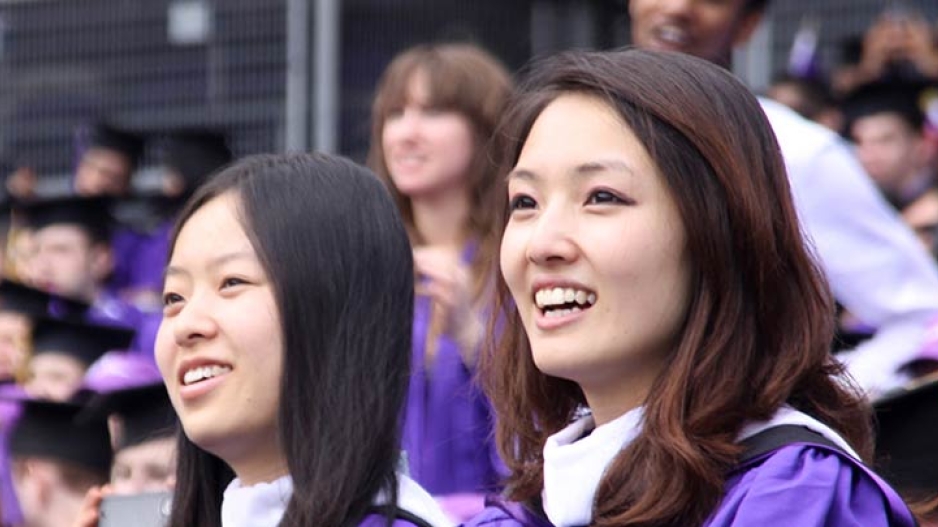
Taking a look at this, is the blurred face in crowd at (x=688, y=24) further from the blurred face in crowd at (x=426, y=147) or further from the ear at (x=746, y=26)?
the blurred face in crowd at (x=426, y=147)

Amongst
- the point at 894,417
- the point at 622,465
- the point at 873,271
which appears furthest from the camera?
the point at 873,271

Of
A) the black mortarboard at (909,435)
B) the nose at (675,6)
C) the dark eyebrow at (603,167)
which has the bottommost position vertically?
the black mortarboard at (909,435)

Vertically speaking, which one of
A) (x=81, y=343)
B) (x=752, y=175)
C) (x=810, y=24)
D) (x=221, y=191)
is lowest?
(x=81, y=343)

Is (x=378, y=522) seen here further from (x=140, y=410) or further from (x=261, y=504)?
(x=140, y=410)

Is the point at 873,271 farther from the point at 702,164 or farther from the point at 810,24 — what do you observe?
the point at 810,24

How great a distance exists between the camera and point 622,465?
332cm

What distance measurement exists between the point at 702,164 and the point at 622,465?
502 mm

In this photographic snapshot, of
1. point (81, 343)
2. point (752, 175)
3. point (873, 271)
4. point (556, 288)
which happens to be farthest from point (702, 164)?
point (81, 343)

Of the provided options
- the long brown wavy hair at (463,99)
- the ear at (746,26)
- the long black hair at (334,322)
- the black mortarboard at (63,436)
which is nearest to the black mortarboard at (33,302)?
the black mortarboard at (63,436)

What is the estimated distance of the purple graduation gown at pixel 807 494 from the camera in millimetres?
3109

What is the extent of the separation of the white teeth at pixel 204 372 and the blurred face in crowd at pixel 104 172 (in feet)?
19.8

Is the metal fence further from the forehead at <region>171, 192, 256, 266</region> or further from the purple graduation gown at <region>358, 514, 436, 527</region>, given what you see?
the purple graduation gown at <region>358, 514, 436, 527</region>

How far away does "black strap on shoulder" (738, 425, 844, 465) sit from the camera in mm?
3213

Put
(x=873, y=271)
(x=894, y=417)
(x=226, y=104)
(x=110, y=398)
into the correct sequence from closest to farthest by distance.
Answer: (x=894, y=417) → (x=873, y=271) → (x=110, y=398) → (x=226, y=104)
